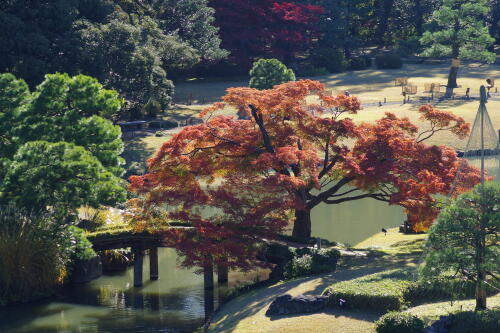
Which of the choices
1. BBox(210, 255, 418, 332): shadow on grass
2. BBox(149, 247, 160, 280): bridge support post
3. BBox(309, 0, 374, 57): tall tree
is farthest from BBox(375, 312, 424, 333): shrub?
BBox(309, 0, 374, 57): tall tree

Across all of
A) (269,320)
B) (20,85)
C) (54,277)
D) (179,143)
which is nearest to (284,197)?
(179,143)

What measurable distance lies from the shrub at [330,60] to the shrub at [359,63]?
4.49 feet

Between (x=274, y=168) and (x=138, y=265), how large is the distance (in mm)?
7919

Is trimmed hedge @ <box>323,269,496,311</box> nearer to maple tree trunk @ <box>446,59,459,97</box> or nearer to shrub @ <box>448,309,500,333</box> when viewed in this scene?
shrub @ <box>448,309,500,333</box>

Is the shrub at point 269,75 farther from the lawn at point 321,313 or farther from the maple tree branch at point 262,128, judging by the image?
the lawn at point 321,313

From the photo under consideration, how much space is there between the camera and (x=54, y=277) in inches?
1407

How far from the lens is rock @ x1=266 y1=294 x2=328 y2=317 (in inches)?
1086

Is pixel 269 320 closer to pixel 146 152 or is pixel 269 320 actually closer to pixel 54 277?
pixel 54 277

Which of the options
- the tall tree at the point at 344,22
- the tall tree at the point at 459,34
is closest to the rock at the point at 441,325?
the tall tree at the point at 459,34

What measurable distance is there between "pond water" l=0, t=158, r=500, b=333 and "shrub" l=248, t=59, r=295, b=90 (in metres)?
27.6

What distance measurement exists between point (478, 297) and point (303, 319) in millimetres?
5541

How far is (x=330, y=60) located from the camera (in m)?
90.6

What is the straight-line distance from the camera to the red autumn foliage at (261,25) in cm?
8538

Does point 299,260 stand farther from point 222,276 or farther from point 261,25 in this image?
point 261,25
